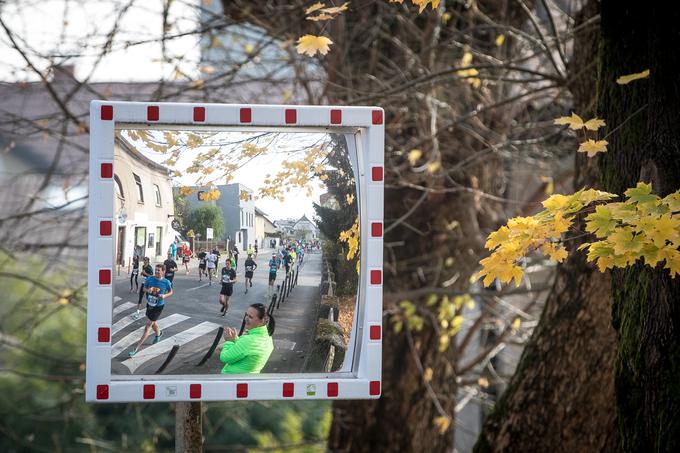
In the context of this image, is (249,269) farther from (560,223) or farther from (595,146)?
(595,146)

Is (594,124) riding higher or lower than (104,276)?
higher

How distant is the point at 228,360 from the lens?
2547 mm

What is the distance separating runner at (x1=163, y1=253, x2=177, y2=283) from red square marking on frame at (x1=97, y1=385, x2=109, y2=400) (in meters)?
0.38

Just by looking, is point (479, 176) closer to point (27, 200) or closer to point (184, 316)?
point (27, 200)

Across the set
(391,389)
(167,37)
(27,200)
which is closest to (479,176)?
(391,389)

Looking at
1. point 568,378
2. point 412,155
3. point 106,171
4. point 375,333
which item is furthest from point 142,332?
point 412,155

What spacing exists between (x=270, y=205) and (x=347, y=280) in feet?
1.15

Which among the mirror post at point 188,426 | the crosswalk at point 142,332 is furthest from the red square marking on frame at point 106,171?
the mirror post at point 188,426

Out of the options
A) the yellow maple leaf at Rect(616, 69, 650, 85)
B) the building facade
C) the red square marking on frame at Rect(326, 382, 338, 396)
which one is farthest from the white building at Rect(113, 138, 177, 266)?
the yellow maple leaf at Rect(616, 69, 650, 85)

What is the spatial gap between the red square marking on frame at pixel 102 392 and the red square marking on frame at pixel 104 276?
1.04ft

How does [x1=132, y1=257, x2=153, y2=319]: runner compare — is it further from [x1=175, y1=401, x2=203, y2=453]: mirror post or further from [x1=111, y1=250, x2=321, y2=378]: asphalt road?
[x1=175, y1=401, x2=203, y2=453]: mirror post

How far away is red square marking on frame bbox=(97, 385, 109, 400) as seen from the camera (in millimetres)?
2469

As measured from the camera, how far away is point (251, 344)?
254cm

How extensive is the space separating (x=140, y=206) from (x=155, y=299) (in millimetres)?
303
